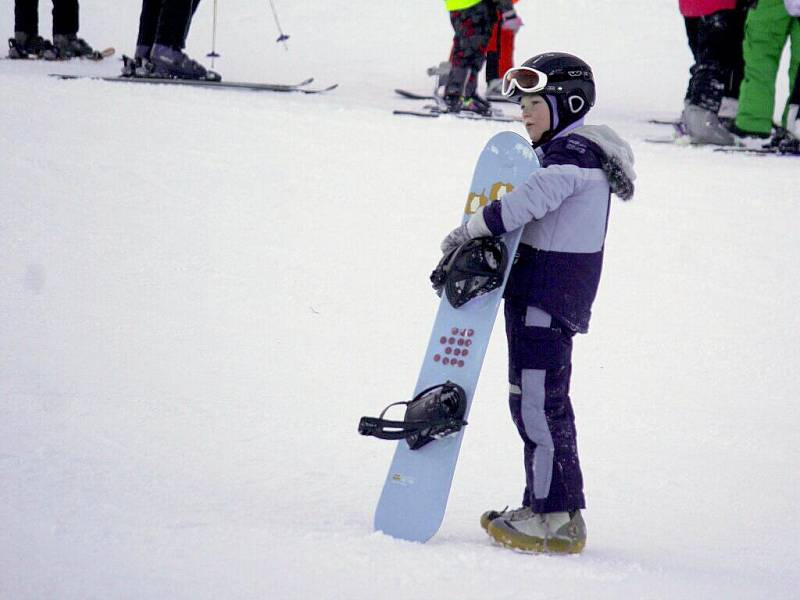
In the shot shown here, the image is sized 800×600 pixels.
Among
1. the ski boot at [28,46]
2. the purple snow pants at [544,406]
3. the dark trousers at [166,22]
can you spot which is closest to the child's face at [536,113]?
the purple snow pants at [544,406]

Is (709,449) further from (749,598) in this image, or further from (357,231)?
(357,231)

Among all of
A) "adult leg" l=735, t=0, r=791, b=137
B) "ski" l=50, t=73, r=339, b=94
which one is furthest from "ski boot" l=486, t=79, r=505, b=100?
"adult leg" l=735, t=0, r=791, b=137

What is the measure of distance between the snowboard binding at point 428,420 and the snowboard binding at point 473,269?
0.25m

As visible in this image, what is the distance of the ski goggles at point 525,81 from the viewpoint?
8.80 feet

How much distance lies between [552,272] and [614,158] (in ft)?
1.11

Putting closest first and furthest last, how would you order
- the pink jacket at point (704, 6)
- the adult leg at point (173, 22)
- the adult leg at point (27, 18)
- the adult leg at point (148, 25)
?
the pink jacket at point (704, 6) → the adult leg at point (173, 22) → the adult leg at point (148, 25) → the adult leg at point (27, 18)

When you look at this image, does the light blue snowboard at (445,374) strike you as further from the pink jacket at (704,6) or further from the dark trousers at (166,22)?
the dark trousers at (166,22)

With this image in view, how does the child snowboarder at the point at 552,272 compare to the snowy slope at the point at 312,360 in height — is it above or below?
above

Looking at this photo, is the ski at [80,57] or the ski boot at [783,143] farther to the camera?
the ski at [80,57]

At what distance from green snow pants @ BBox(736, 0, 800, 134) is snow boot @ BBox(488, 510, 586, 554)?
169 inches

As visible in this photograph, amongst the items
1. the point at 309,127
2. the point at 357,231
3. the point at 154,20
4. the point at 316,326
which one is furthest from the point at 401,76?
the point at 316,326

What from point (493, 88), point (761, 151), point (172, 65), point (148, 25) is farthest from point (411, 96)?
point (761, 151)

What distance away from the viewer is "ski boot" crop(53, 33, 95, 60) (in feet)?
29.2

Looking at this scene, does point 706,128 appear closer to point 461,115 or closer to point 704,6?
point 704,6
